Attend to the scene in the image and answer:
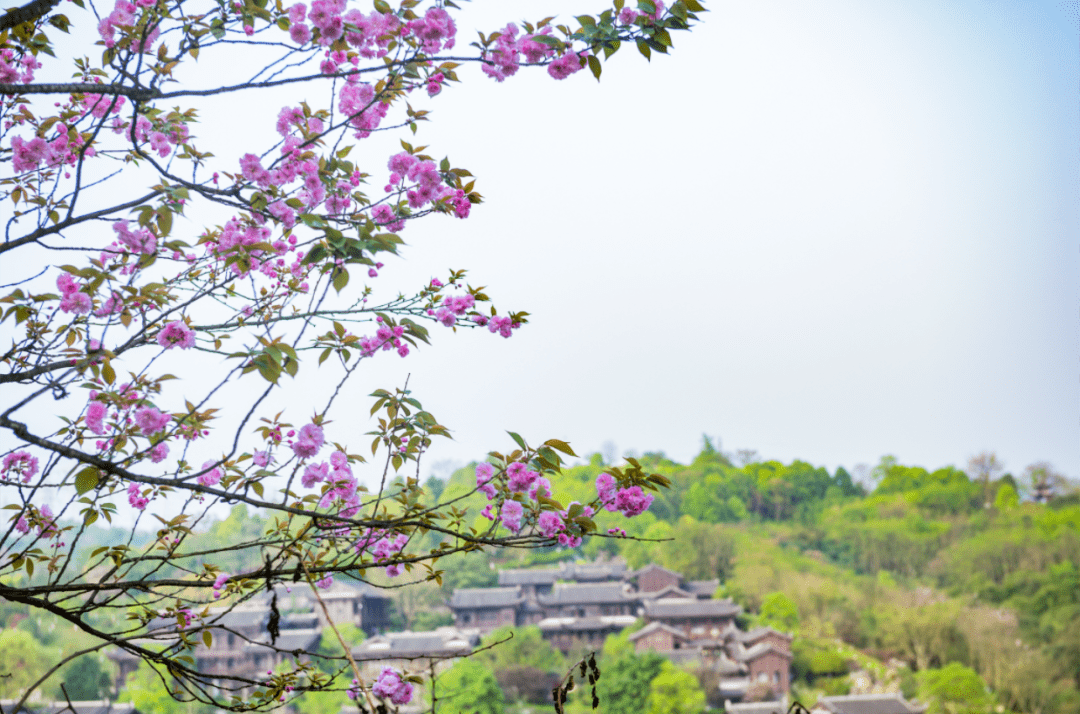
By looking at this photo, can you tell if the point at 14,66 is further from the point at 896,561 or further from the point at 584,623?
the point at 896,561

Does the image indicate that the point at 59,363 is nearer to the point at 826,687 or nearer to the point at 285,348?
the point at 285,348

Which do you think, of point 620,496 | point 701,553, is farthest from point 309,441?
point 701,553

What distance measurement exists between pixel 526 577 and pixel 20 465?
17703mm

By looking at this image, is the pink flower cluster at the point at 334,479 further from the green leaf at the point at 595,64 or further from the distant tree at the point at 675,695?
the distant tree at the point at 675,695

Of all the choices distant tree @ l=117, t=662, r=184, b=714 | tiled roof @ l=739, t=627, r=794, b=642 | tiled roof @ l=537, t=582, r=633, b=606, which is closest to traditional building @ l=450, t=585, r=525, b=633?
tiled roof @ l=537, t=582, r=633, b=606

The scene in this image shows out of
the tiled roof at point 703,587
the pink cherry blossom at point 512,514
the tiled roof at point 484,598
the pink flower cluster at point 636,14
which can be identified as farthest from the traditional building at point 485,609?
the pink flower cluster at point 636,14

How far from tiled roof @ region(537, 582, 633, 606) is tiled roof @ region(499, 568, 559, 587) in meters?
0.70

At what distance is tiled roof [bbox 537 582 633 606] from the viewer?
17.1 m

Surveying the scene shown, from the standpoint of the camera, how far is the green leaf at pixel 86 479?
1.08 metres

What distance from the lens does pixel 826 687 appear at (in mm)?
15156

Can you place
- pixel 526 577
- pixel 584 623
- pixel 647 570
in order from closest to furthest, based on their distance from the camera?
pixel 584 623, pixel 647 570, pixel 526 577

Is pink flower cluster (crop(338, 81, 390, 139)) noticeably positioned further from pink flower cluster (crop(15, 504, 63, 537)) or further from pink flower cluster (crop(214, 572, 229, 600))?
pink flower cluster (crop(15, 504, 63, 537))

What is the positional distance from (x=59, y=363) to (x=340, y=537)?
539mm

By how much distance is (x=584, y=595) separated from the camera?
1742 cm
